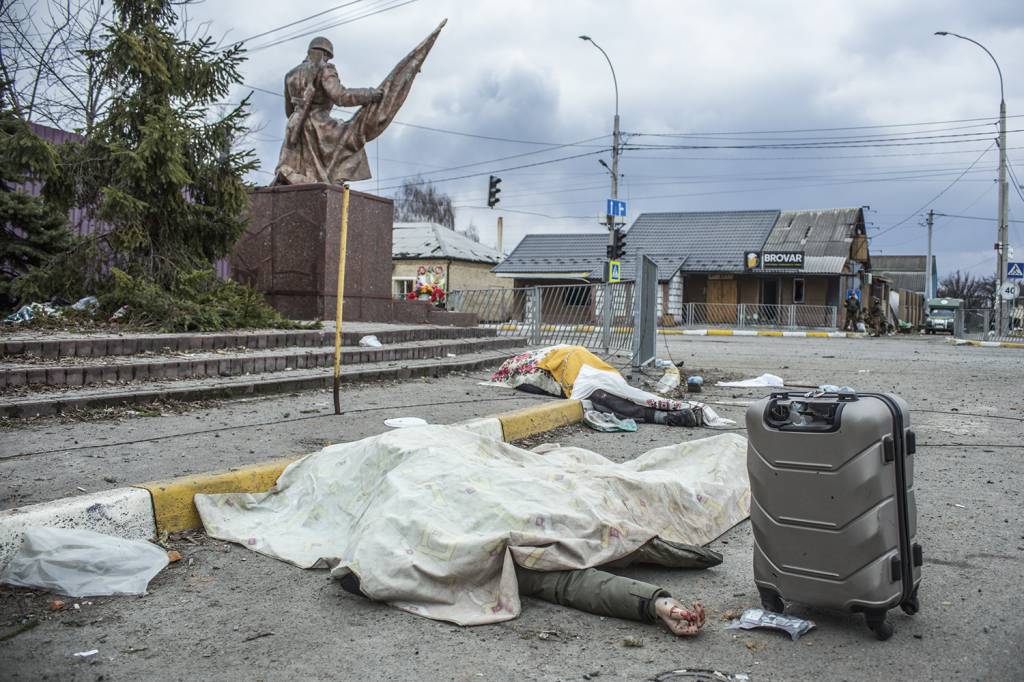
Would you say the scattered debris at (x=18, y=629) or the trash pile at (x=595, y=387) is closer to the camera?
the scattered debris at (x=18, y=629)

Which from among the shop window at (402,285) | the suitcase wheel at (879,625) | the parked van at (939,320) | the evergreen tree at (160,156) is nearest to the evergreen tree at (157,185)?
the evergreen tree at (160,156)

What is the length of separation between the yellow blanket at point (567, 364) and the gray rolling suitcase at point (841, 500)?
5.60 m

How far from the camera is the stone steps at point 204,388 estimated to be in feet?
19.1

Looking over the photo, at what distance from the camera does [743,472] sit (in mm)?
4480

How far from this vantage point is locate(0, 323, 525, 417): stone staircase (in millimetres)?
6258

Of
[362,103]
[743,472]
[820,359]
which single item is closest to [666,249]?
[820,359]

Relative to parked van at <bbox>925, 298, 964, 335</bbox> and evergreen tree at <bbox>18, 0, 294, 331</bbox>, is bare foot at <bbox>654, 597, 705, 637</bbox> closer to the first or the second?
evergreen tree at <bbox>18, 0, 294, 331</bbox>

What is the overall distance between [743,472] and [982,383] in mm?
8858

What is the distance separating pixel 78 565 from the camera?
3.15 metres

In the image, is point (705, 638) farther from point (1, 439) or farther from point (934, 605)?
point (1, 439)

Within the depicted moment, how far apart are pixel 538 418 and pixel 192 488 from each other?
3.37 metres

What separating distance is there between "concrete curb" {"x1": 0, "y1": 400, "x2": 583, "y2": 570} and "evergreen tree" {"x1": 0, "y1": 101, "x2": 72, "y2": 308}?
23.3 ft

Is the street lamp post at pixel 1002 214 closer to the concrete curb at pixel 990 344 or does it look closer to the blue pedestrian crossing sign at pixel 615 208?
the concrete curb at pixel 990 344

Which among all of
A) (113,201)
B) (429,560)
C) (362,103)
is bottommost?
(429,560)
